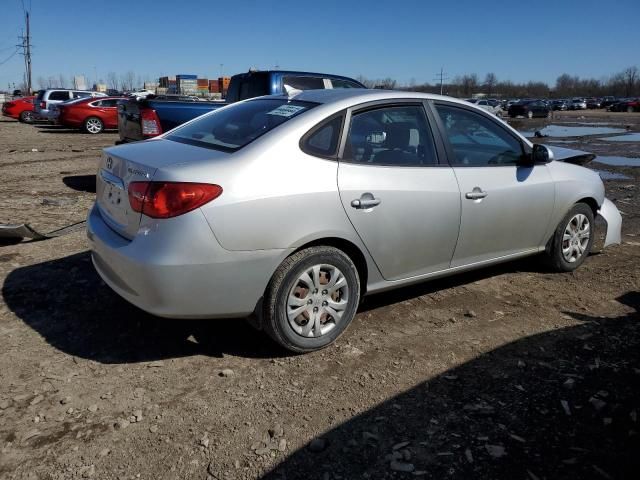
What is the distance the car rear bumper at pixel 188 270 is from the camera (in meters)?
2.88

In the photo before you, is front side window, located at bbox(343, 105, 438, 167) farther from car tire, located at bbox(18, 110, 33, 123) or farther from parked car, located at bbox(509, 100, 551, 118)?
parked car, located at bbox(509, 100, 551, 118)

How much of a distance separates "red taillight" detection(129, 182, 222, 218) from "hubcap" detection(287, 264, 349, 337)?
0.77 metres

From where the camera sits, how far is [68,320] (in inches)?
149

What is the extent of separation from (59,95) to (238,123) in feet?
89.6

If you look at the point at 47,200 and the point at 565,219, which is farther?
the point at 47,200

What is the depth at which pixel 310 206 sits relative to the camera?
3180mm

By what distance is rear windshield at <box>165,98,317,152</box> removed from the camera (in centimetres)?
345

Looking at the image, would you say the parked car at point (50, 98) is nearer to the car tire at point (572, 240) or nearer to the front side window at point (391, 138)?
the front side window at point (391, 138)

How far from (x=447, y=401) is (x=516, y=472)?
60cm

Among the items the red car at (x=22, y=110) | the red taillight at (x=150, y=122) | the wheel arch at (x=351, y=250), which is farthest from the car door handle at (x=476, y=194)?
the red car at (x=22, y=110)

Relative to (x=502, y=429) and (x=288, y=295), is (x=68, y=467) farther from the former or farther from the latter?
(x=502, y=429)

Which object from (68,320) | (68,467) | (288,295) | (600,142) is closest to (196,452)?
(68,467)

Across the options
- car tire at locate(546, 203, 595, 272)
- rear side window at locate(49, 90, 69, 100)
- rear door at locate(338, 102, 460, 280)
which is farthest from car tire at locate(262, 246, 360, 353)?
rear side window at locate(49, 90, 69, 100)

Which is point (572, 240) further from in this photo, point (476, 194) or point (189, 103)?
point (189, 103)
